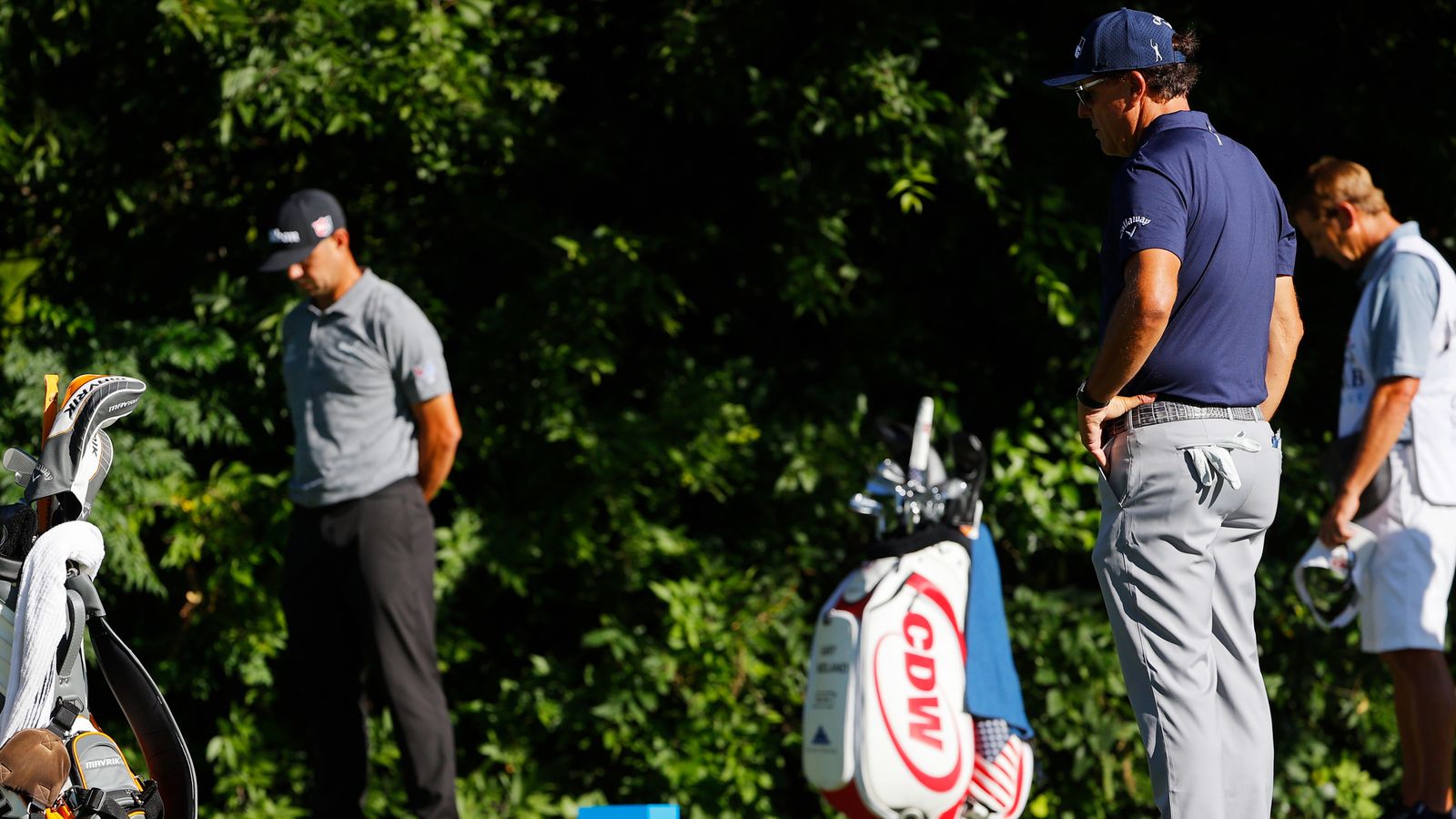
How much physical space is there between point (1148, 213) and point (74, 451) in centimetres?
209

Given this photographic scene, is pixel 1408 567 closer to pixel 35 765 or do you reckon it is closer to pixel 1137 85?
pixel 1137 85

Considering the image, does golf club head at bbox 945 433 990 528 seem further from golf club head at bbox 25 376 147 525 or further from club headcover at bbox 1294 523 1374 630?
golf club head at bbox 25 376 147 525

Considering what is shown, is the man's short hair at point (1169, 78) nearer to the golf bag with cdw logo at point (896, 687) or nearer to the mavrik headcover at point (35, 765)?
the golf bag with cdw logo at point (896, 687)

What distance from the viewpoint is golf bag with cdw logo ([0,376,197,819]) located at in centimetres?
260

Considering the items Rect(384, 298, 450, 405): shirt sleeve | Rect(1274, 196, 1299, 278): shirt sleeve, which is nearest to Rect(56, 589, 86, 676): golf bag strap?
Rect(384, 298, 450, 405): shirt sleeve

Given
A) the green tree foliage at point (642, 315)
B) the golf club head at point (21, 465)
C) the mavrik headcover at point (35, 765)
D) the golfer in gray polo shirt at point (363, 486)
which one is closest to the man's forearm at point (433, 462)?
the golfer in gray polo shirt at point (363, 486)

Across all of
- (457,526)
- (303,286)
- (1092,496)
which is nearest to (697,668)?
(457,526)

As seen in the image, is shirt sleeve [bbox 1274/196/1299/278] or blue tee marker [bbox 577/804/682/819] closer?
blue tee marker [bbox 577/804/682/819]

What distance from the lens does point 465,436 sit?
5707mm

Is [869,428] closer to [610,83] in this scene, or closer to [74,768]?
[610,83]

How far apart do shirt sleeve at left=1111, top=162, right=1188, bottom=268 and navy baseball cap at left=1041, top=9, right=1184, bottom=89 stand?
0.24m

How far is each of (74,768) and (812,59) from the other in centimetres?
367

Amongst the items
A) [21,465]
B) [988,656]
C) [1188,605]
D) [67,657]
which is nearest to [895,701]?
[988,656]

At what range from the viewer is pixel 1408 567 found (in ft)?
13.9
